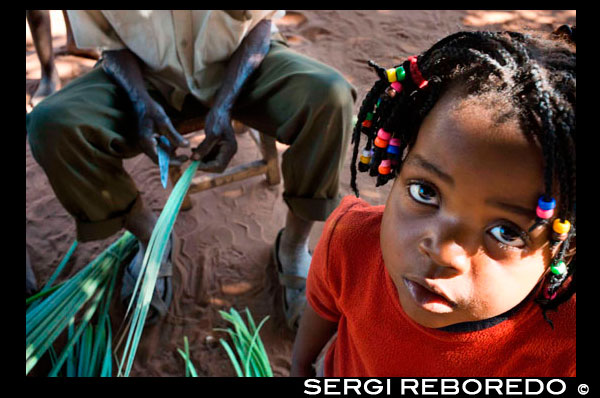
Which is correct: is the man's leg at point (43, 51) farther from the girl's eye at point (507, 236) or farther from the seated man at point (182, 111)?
the girl's eye at point (507, 236)

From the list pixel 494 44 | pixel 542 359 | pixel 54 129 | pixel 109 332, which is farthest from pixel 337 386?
pixel 54 129

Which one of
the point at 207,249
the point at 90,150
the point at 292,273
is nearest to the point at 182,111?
the point at 90,150

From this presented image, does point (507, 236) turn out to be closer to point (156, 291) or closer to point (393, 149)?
point (393, 149)

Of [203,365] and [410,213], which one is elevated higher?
[410,213]

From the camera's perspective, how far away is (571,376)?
102cm

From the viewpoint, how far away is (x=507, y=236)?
2.60 ft

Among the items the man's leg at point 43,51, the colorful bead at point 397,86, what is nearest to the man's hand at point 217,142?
the colorful bead at point 397,86

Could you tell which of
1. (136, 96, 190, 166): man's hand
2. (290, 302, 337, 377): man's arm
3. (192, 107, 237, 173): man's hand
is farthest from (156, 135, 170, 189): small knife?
(290, 302, 337, 377): man's arm

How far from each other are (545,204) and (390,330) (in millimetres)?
521

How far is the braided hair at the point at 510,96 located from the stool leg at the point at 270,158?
1717 millimetres

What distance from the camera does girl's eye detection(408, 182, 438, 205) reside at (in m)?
0.84

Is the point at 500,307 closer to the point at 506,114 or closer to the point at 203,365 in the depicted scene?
the point at 506,114

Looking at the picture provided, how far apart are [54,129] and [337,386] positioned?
4.94ft

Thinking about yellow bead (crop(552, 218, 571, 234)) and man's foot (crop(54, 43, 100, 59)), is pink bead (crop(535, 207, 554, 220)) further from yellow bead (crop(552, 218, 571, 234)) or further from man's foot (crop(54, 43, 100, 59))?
man's foot (crop(54, 43, 100, 59))
